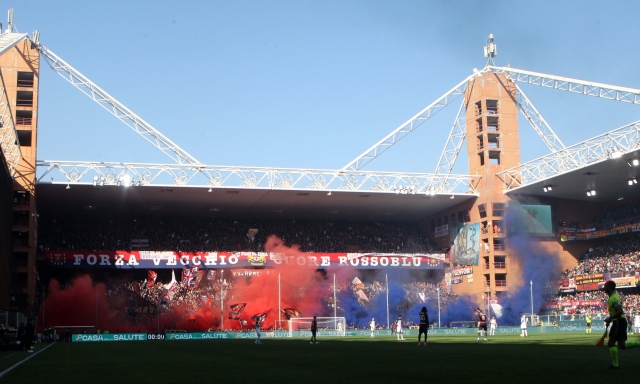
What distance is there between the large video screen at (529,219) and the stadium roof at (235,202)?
4.64m

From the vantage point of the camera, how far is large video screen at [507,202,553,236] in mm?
72125

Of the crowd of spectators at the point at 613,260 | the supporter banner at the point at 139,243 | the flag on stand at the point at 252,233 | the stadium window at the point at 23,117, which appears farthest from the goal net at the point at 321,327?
the stadium window at the point at 23,117

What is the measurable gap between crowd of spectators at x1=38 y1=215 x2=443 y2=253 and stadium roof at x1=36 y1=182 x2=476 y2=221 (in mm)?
1111

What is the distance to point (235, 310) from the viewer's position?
69.7 meters

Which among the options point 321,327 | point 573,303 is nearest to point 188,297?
point 321,327

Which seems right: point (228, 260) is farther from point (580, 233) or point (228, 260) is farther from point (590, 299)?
point (580, 233)

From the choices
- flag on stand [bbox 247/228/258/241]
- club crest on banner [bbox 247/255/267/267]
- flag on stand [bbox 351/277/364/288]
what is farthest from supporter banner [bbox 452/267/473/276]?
flag on stand [bbox 247/228/258/241]

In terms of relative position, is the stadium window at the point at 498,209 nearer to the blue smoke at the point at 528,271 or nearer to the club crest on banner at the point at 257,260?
the blue smoke at the point at 528,271

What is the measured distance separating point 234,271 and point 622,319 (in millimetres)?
62638

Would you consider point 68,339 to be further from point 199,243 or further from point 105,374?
point 105,374

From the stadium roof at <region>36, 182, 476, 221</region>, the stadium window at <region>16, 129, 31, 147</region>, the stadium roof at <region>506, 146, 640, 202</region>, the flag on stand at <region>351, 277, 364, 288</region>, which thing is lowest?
the flag on stand at <region>351, 277, 364, 288</region>

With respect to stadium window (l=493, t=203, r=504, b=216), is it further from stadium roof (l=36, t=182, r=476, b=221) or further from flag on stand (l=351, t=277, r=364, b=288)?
flag on stand (l=351, t=277, r=364, b=288)

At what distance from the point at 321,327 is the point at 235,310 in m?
10.1

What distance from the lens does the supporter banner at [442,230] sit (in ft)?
263
